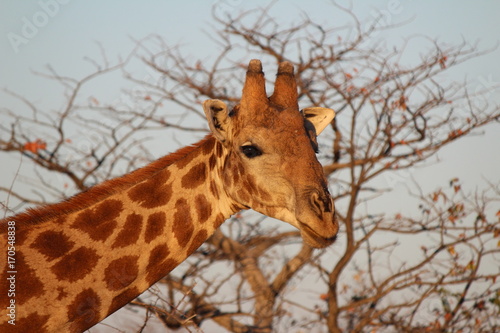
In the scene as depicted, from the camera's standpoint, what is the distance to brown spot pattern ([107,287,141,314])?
3.99 meters

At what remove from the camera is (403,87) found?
1087 centimetres

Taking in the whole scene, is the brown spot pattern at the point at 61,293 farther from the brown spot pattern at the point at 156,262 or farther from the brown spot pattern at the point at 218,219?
the brown spot pattern at the point at 218,219

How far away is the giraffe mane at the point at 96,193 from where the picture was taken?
13.0 ft

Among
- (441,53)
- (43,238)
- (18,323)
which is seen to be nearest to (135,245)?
(43,238)

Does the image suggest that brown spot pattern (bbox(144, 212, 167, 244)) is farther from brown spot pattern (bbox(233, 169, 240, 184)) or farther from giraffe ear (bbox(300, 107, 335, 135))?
giraffe ear (bbox(300, 107, 335, 135))

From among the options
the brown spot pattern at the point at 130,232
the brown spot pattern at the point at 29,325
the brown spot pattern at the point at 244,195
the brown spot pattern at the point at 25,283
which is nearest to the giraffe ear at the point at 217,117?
the brown spot pattern at the point at 244,195

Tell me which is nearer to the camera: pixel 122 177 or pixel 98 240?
pixel 98 240

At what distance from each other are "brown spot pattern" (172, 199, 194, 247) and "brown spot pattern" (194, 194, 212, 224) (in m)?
0.08

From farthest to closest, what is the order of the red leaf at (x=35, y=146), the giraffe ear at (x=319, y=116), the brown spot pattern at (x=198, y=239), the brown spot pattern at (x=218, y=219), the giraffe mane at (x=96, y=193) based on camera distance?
the red leaf at (x=35, y=146) → the giraffe ear at (x=319, y=116) → the brown spot pattern at (x=218, y=219) → the brown spot pattern at (x=198, y=239) → the giraffe mane at (x=96, y=193)

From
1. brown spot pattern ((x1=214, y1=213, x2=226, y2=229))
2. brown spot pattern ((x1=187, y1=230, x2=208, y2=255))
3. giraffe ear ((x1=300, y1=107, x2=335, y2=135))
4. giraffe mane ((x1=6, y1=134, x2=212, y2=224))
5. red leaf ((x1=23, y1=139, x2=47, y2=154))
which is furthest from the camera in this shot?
red leaf ((x1=23, y1=139, x2=47, y2=154))

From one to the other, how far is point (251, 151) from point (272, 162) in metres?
0.18

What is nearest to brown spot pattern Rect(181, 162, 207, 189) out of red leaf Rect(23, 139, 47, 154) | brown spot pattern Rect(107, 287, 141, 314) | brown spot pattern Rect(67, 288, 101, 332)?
brown spot pattern Rect(107, 287, 141, 314)

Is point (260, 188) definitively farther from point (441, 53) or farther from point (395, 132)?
point (441, 53)

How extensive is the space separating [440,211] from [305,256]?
2.40 metres
